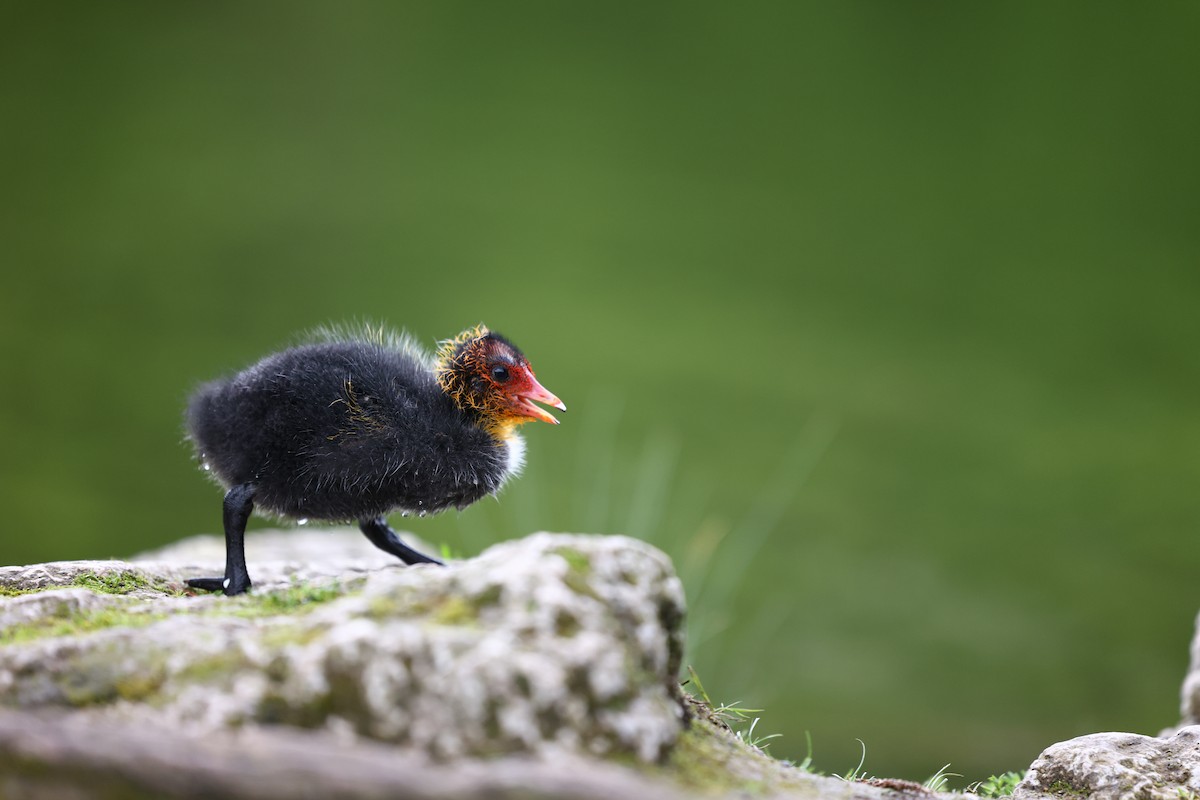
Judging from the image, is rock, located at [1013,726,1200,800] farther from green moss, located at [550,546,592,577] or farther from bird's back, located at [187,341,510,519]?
bird's back, located at [187,341,510,519]

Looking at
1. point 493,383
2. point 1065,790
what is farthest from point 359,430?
point 1065,790

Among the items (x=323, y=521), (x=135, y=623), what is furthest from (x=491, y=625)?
(x=323, y=521)

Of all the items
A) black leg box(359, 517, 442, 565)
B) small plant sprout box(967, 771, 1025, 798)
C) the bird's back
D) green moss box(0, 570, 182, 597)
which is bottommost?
green moss box(0, 570, 182, 597)

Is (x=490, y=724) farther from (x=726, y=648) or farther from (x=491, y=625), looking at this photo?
(x=726, y=648)

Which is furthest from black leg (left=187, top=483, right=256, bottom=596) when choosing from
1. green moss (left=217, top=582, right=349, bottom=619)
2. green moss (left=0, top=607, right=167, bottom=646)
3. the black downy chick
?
green moss (left=0, top=607, right=167, bottom=646)

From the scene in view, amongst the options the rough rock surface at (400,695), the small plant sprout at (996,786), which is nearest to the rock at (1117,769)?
the small plant sprout at (996,786)

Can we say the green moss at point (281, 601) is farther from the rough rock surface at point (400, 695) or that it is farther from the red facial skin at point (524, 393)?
the red facial skin at point (524, 393)
